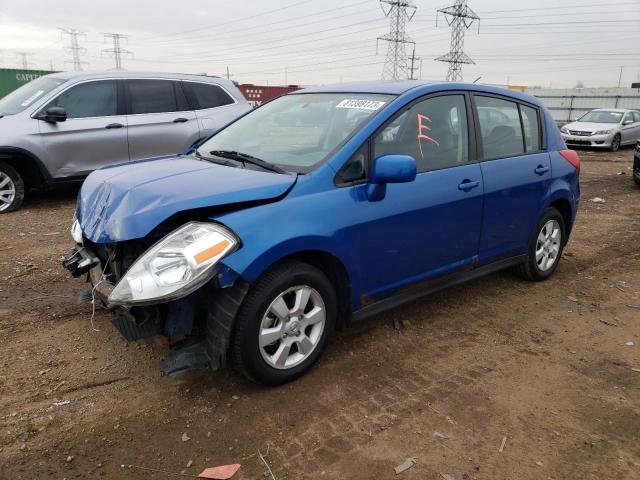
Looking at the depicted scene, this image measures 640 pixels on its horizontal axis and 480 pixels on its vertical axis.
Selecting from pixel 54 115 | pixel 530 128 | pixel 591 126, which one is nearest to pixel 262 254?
pixel 530 128

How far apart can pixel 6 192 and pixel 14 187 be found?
12 cm

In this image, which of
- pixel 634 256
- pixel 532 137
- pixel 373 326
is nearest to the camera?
pixel 373 326

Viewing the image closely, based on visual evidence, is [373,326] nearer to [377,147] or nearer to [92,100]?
[377,147]

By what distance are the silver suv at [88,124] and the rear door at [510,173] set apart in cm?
426

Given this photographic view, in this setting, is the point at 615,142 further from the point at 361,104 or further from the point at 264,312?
the point at 264,312

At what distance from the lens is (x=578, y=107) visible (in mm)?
30766

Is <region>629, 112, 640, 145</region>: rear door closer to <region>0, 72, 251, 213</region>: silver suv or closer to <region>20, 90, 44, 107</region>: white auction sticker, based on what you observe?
<region>0, 72, 251, 213</region>: silver suv

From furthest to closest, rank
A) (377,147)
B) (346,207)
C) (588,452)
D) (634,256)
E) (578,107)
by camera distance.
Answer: (578,107)
(634,256)
(377,147)
(346,207)
(588,452)

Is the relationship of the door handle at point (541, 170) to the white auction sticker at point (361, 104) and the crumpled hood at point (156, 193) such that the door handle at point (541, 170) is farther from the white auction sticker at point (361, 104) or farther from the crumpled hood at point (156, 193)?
the crumpled hood at point (156, 193)

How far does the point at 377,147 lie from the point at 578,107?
106ft

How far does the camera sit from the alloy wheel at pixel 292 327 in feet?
9.37

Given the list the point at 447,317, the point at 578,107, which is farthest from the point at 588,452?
the point at 578,107

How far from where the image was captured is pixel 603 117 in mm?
17781

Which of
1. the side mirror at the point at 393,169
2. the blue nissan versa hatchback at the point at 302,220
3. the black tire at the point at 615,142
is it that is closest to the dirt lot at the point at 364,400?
the blue nissan versa hatchback at the point at 302,220
